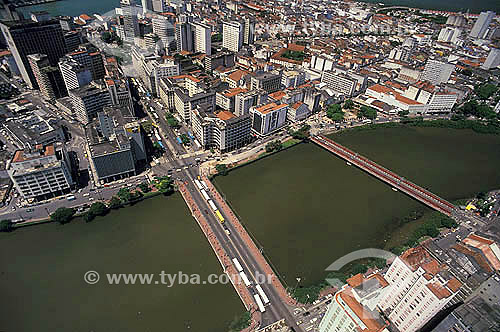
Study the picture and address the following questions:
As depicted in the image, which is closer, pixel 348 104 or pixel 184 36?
pixel 348 104

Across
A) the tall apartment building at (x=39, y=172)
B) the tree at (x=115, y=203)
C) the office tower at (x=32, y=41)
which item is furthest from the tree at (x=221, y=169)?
the office tower at (x=32, y=41)

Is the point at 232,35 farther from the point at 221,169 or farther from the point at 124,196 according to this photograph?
the point at 124,196

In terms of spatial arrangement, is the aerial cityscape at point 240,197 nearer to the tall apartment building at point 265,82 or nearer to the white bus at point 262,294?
the white bus at point 262,294

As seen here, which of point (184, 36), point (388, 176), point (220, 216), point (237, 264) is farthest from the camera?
point (184, 36)

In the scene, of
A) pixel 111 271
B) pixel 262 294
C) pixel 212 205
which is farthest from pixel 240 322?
pixel 212 205

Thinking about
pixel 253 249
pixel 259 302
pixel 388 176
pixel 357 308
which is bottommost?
pixel 253 249

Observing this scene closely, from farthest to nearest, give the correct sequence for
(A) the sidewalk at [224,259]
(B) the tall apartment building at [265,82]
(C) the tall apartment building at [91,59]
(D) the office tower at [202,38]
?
(D) the office tower at [202,38] < (B) the tall apartment building at [265,82] < (C) the tall apartment building at [91,59] < (A) the sidewalk at [224,259]
